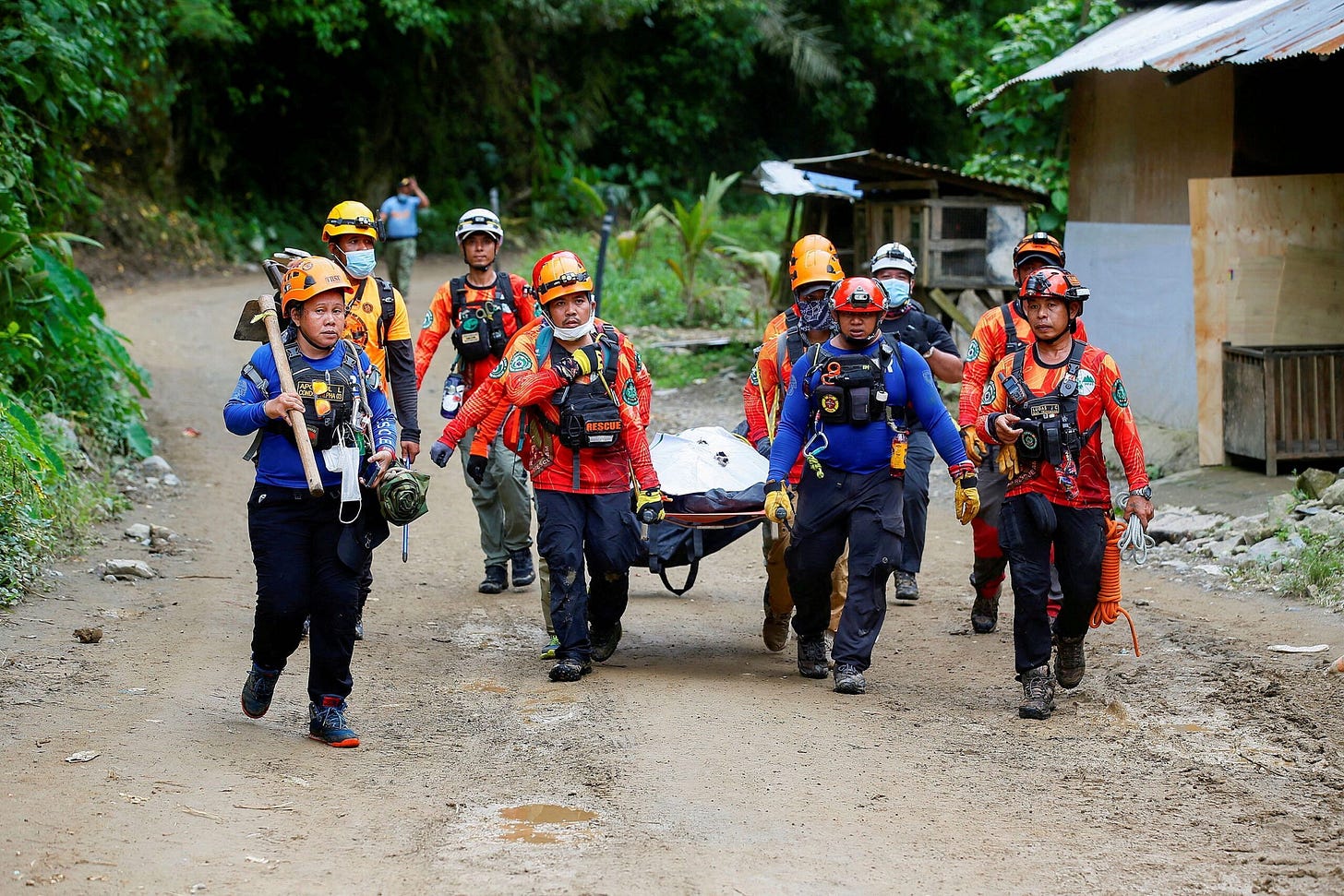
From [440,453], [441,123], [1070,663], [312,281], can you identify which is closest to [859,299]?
[1070,663]

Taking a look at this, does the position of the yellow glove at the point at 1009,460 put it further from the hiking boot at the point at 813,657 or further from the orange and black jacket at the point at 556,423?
the orange and black jacket at the point at 556,423

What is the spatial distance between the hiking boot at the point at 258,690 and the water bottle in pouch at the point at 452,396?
2578 mm

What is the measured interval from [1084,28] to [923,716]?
11121 mm

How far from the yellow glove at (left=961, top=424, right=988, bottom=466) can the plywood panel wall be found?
5.38m

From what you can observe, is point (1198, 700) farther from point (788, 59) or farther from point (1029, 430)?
point (788, 59)

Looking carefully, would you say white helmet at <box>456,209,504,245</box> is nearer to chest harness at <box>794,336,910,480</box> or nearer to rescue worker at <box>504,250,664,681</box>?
rescue worker at <box>504,250,664,681</box>

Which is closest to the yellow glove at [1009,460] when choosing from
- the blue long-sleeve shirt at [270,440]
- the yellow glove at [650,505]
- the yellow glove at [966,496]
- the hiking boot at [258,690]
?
the yellow glove at [966,496]

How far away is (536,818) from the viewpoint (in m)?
5.05

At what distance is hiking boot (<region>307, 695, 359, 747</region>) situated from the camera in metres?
5.88

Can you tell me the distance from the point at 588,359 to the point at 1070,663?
2.63m

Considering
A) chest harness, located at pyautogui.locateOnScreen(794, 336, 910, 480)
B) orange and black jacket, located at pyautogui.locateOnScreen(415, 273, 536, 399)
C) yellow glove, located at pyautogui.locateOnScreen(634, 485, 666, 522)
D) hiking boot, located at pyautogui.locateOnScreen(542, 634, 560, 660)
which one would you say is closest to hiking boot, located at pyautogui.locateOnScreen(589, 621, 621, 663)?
hiking boot, located at pyautogui.locateOnScreen(542, 634, 560, 660)

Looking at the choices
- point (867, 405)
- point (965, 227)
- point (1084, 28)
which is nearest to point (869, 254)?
point (965, 227)

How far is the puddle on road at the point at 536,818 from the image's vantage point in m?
4.86

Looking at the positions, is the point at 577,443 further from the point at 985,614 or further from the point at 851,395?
the point at 985,614
